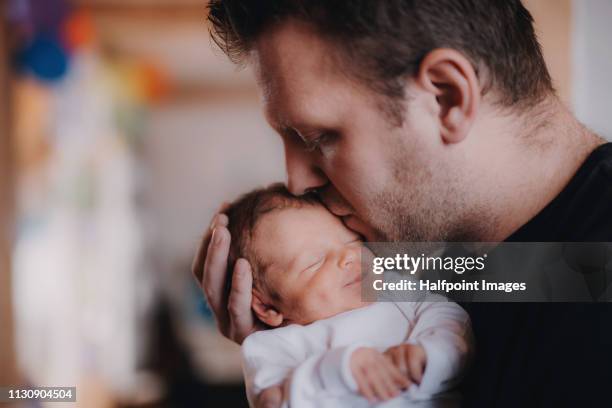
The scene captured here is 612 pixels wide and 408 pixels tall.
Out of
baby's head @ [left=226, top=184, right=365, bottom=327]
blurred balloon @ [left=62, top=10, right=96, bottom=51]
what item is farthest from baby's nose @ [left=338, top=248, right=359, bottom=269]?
blurred balloon @ [left=62, top=10, right=96, bottom=51]

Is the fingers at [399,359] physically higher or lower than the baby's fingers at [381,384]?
higher

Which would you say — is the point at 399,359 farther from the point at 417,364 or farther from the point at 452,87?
the point at 452,87

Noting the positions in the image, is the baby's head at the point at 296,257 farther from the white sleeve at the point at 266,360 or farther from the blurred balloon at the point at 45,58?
the blurred balloon at the point at 45,58

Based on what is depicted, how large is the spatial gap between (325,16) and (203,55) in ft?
11.4

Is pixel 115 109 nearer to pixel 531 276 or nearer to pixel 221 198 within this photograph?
pixel 221 198

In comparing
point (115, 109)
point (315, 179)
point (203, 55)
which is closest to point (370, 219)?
point (315, 179)

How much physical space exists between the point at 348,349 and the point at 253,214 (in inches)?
10.5

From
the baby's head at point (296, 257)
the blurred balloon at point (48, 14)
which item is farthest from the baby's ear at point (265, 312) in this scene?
the blurred balloon at point (48, 14)

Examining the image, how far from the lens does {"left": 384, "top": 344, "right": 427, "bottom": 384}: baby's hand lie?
0.72 m

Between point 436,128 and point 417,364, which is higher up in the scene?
point 436,128

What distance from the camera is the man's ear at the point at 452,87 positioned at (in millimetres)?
771

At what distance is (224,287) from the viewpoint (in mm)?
970

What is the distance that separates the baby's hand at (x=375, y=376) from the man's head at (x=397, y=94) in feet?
0.65

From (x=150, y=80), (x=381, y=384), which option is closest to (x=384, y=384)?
(x=381, y=384)
